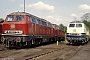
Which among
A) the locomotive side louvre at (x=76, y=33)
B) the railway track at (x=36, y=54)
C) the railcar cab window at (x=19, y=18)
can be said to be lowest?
the railway track at (x=36, y=54)

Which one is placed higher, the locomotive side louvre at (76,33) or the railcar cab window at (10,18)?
the railcar cab window at (10,18)

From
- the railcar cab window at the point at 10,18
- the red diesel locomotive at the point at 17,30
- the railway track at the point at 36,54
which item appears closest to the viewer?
the railway track at the point at 36,54

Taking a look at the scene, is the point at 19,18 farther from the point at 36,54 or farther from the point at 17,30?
the point at 36,54

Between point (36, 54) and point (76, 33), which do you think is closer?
point (36, 54)

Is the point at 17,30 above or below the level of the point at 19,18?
below

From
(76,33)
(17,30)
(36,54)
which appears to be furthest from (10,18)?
(76,33)

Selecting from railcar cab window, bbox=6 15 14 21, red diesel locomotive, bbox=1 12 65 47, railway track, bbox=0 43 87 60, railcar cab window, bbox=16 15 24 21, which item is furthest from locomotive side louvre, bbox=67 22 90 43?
railcar cab window, bbox=6 15 14 21

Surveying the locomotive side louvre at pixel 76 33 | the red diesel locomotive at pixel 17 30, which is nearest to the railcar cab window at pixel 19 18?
the red diesel locomotive at pixel 17 30

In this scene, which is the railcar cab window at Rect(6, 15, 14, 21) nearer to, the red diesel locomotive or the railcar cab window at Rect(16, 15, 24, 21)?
the red diesel locomotive

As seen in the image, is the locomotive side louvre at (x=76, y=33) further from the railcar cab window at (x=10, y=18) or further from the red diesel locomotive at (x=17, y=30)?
the railcar cab window at (x=10, y=18)

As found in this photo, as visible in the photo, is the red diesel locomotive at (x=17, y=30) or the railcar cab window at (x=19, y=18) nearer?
the red diesel locomotive at (x=17, y=30)

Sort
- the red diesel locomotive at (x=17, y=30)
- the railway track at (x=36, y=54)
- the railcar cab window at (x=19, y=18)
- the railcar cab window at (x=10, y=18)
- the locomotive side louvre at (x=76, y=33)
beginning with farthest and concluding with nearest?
the locomotive side louvre at (x=76, y=33) < the railcar cab window at (x=10, y=18) < the railcar cab window at (x=19, y=18) < the red diesel locomotive at (x=17, y=30) < the railway track at (x=36, y=54)

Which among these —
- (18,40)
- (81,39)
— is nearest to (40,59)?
(18,40)

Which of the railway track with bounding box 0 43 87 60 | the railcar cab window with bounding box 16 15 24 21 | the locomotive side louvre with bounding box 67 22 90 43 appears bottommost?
the railway track with bounding box 0 43 87 60
